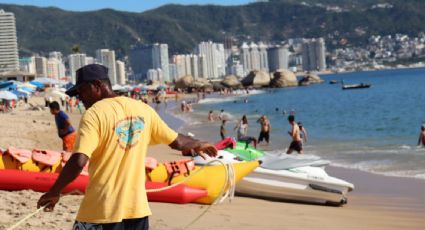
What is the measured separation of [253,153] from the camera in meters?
10.1

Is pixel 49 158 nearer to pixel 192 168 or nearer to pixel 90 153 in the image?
pixel 192 168

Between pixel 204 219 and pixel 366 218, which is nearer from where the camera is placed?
pixel 204 219

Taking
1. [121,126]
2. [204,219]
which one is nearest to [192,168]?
[204,219]

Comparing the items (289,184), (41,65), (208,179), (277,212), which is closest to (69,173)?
(208,179)

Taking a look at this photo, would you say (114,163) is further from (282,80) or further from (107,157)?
(282,80)

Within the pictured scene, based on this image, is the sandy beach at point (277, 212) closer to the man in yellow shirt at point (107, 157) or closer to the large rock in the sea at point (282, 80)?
the man in yellow shirt at point (107, 157)

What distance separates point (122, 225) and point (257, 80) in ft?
374

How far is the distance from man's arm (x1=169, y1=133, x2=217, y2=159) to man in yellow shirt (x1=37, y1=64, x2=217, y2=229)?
23 cm

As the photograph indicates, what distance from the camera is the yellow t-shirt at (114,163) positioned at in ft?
10.5

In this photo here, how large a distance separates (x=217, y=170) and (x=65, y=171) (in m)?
4.60

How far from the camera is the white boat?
925 centimetres

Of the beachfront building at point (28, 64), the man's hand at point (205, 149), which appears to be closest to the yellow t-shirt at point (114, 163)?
the man's hand at point (205, 149)

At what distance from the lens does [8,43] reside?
151 meters

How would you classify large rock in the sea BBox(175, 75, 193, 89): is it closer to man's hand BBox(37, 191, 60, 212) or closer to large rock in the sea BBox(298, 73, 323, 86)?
large rock in the sea BBox(298, 73, 323, 86)
